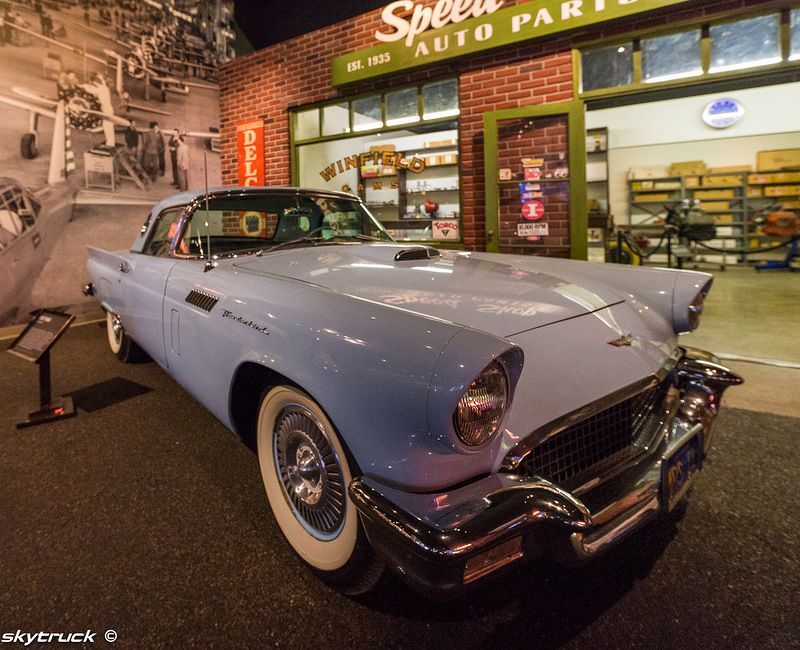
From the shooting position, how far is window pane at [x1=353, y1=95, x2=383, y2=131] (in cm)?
680

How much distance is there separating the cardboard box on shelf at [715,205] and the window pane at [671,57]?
8.51m

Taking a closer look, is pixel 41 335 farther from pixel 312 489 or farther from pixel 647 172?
pixel 647 172

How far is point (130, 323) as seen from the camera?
11.2 ft

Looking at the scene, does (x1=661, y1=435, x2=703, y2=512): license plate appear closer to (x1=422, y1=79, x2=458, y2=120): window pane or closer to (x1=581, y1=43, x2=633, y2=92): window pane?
(x1=581, y1=43, x2=633, y2=92): window pane

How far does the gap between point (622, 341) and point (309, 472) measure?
119 centimetres

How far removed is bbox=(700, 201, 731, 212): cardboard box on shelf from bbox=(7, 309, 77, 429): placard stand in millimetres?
13179

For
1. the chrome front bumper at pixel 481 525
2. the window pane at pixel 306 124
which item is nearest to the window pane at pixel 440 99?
the window pane at pixel 306 124

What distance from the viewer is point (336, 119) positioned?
720 centimetres

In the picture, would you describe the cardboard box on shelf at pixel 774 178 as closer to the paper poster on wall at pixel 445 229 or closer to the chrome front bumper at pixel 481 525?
the paper poster on wall at pixel 445 229

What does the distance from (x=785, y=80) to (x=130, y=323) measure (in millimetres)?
8539

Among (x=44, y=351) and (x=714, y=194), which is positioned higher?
(x=714, y=194)

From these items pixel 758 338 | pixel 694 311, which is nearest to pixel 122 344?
pixel 694 311

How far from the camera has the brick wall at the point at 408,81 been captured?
5.29 metres

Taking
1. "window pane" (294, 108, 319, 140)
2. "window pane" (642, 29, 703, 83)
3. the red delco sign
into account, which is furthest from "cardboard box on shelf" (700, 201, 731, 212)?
the red delco sign
